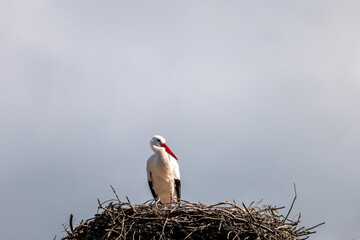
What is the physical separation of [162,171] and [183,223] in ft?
10.8

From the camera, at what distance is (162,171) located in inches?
359

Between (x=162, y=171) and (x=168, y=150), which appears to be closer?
(x=162, y=171)

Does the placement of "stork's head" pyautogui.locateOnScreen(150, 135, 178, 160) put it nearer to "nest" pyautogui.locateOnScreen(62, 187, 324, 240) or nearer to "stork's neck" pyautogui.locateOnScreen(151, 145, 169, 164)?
A: "stork's neck" pyautogui.locateOnScreen(151, 145, 169, 164)

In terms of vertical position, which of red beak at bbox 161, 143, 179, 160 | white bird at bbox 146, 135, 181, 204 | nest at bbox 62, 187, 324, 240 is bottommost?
nest at bbox 62, 187, 324, 240

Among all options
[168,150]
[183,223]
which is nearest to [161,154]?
[168,150]

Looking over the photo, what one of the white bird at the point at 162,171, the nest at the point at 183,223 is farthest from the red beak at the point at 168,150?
the nest at the point at 183,223

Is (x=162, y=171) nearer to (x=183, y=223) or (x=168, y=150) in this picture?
(x=168, y=150)

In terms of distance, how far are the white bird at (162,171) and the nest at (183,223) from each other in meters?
2.99

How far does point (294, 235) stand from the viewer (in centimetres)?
618

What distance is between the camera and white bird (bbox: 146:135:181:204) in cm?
912

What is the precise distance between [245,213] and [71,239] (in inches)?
74.0

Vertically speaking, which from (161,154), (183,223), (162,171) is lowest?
(183,223)

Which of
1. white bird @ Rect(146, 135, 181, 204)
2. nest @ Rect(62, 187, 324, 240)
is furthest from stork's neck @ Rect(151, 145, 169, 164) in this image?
nest @ Rect(62, 187, 324, 240)

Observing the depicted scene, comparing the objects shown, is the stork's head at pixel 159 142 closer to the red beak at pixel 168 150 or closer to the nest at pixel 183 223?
the red beak at pixel 168 150
